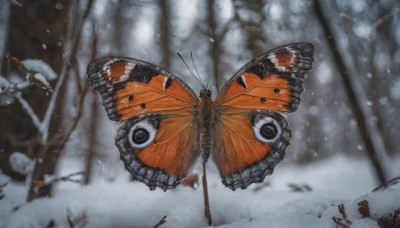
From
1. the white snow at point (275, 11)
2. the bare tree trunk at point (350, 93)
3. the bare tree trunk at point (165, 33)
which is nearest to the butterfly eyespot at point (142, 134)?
the bare tree trunk at point (165, 33)

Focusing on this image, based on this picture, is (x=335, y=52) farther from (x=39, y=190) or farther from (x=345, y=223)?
(x=39, y=190)

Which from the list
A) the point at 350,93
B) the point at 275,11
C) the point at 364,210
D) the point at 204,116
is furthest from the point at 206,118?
the point at 275,11

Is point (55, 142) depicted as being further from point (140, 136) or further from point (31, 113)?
point (140, 136)

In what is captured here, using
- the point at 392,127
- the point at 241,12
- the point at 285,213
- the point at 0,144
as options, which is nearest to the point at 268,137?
the point at 285,213

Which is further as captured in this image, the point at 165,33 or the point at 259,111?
the point at 165,33

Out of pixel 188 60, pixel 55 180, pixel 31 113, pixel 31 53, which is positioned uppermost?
pixel 188 60

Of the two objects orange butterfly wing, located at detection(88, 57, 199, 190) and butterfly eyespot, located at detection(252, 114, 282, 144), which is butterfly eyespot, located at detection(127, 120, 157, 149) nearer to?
orange butterfly wing, located at detection(88, 57, 199, 190)

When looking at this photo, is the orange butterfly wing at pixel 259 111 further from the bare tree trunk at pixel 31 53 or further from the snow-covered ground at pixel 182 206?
the bare tree trunk at pixel 31 53

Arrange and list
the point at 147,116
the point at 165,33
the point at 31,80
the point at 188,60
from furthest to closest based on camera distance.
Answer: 1. the point at 165,33
2. the point at 188,60
3. the point at 147,116
4. the point at 31,80
